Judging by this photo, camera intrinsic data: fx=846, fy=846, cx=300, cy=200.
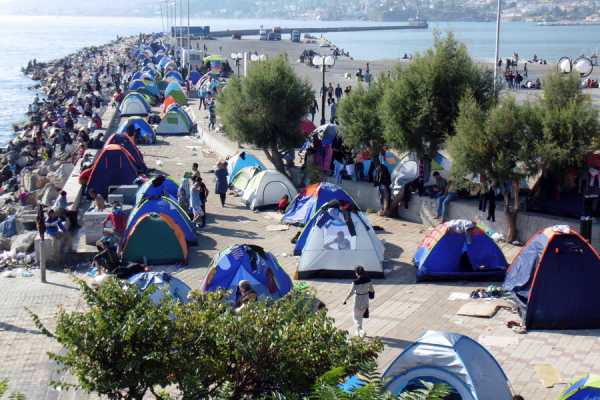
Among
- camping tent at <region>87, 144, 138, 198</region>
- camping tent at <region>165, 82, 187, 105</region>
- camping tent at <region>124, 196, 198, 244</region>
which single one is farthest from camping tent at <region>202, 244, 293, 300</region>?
camping tent at <region>165, 82, 187, 105</region>

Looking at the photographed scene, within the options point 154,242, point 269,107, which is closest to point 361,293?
point 154,242

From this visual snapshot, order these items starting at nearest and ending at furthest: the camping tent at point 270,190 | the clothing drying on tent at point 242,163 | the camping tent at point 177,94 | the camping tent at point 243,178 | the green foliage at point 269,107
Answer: the camping tent at point 270,190, the camping tent at point 243,178, the green foliage at point 269,107, the clothing drying on tent at point 242,163, the camping tent at point 177,94

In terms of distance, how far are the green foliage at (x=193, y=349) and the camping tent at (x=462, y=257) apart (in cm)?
737

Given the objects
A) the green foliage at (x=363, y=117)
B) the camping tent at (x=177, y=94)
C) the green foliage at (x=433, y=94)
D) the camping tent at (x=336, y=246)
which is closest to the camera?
the camping tent at (x=336, y=246)

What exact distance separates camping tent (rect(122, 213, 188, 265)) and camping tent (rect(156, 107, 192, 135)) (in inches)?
730

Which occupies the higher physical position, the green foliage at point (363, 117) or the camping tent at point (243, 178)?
the green foliage at point (363, 117)

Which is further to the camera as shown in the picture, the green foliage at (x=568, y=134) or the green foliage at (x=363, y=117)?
the green foliage at (x=363, y=117)

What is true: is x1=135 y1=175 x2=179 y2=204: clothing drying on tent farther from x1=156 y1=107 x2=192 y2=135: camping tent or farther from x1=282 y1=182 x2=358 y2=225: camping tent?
x1=156 y1=107 x2=192 y2=135: camping tent

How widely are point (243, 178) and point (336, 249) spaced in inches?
323

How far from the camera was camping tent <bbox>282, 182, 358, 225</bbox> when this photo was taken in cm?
1802

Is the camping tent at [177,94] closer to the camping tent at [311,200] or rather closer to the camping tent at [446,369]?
the camping tent at [311,200]

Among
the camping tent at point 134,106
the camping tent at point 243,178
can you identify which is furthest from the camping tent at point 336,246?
the camping tent at point 134,106

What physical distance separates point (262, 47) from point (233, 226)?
258ft

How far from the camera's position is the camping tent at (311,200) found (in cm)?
1802
